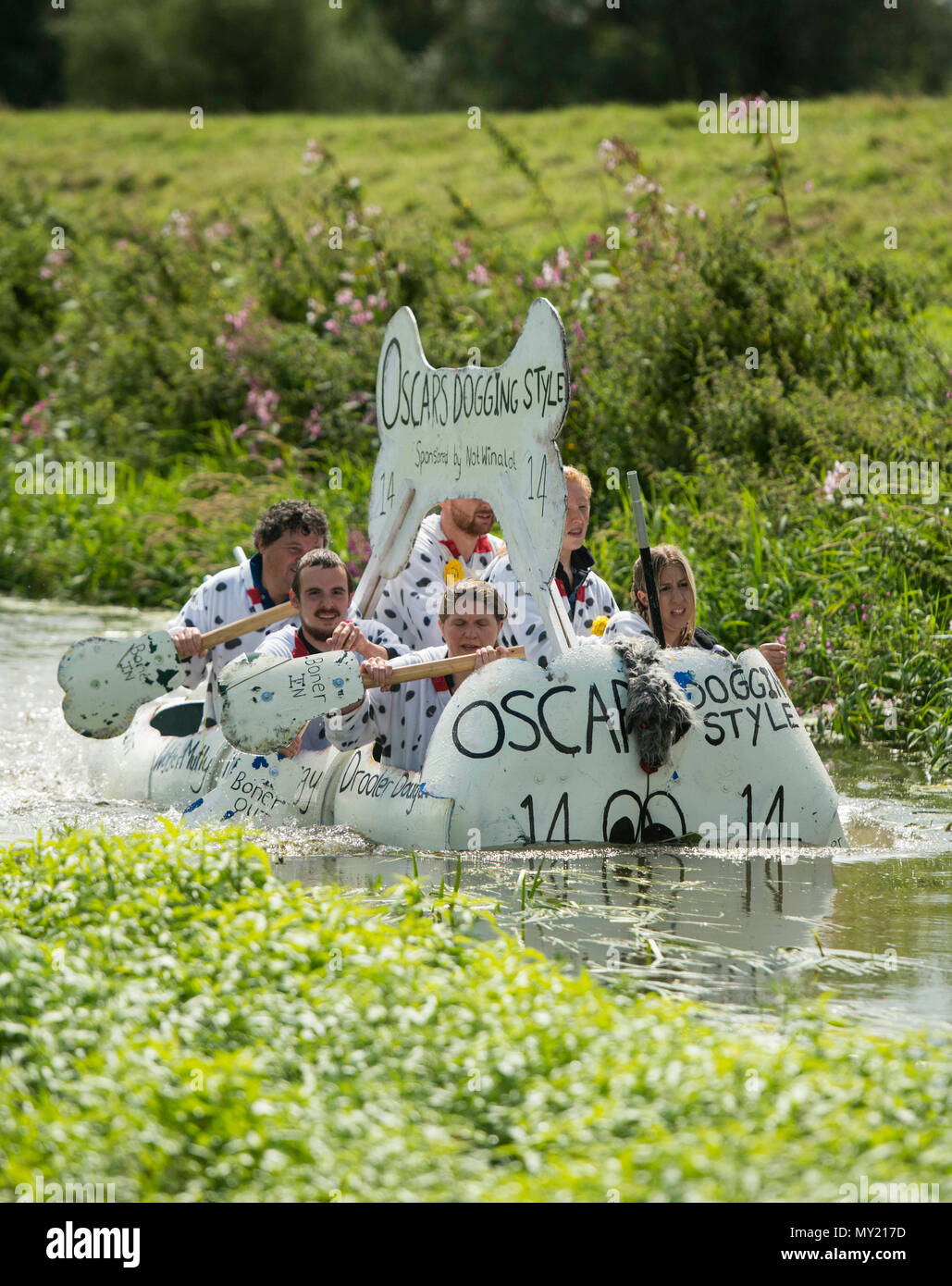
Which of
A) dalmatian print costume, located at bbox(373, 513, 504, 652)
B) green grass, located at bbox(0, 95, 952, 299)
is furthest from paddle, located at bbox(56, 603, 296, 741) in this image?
green grass, located at bbox(0, 95, 952, 299)

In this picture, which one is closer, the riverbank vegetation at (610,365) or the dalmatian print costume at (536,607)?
the dalmatian print costume at (536,607)

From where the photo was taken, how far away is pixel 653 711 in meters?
6.05

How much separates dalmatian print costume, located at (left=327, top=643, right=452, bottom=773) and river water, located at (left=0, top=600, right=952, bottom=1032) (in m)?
0.40

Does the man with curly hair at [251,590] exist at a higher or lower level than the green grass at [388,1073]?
higher

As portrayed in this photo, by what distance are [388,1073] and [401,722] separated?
3212 mm

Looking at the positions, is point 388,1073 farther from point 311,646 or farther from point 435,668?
point 311,646

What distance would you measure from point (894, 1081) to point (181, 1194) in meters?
1.48

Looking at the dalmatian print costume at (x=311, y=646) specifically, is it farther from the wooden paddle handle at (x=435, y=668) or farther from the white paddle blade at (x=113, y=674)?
the white paddle blade at (x=113, y=674)

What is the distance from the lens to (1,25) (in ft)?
152

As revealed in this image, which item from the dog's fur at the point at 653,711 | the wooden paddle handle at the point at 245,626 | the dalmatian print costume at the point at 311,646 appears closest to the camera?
the dog's fur at the point at 653,711

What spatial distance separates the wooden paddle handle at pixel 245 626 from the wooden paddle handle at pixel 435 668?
3.24ft

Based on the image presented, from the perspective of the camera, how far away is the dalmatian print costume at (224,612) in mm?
7559

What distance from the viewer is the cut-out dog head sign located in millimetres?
6207

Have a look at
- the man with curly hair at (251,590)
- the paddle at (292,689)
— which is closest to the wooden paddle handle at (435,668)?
the paddle at (292,689)
